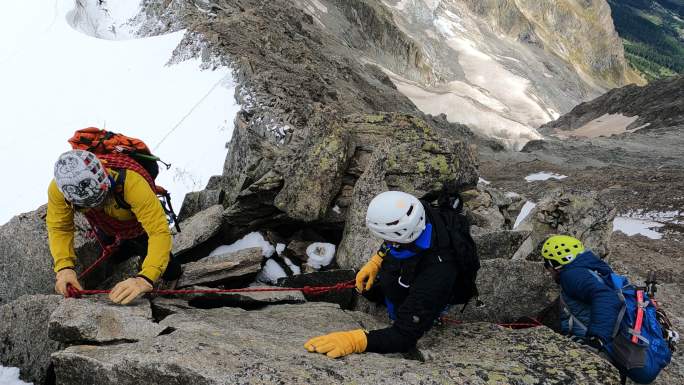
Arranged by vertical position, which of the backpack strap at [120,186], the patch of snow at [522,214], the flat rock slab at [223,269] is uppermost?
Answer: the backpack strap at [120,186]

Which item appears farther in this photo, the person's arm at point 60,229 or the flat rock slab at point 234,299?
the flat rock slab at point 234,299

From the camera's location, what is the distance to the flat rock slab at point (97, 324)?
14.8 ft

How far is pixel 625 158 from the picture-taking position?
44.8 metres

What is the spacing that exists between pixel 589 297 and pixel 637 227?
71.0 ft

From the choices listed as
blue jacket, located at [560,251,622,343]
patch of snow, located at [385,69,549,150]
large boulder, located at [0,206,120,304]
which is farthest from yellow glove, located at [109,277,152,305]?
patch of snow, located at [385,69,549,150]

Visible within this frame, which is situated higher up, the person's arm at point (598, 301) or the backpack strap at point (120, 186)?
the backpack strap at point (120, 186)

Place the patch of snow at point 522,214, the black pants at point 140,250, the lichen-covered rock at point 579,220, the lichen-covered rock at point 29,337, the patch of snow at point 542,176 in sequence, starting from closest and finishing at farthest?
the lichen-covered rock at point 29,337 < the black pants at point 140,250 < the lichen-covered rock at point 579,220 < the patch of snow at point 522,214 < the patch of snow at point 542,176

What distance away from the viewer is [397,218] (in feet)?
13.7

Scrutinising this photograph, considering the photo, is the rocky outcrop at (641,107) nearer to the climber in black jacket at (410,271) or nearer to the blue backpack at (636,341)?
the blue backpack at (636,341)

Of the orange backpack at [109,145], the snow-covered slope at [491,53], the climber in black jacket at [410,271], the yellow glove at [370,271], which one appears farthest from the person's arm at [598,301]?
the snow-covered slope at [491,53]

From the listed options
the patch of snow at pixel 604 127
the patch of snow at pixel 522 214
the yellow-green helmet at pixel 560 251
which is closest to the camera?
the yellow-green helmet at pixel 560 251

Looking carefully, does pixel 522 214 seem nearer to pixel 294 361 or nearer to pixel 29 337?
pixel 294 361

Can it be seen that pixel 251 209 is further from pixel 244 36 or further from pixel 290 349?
pixel 244 36

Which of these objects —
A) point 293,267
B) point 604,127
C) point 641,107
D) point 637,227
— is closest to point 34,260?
point 293,267
